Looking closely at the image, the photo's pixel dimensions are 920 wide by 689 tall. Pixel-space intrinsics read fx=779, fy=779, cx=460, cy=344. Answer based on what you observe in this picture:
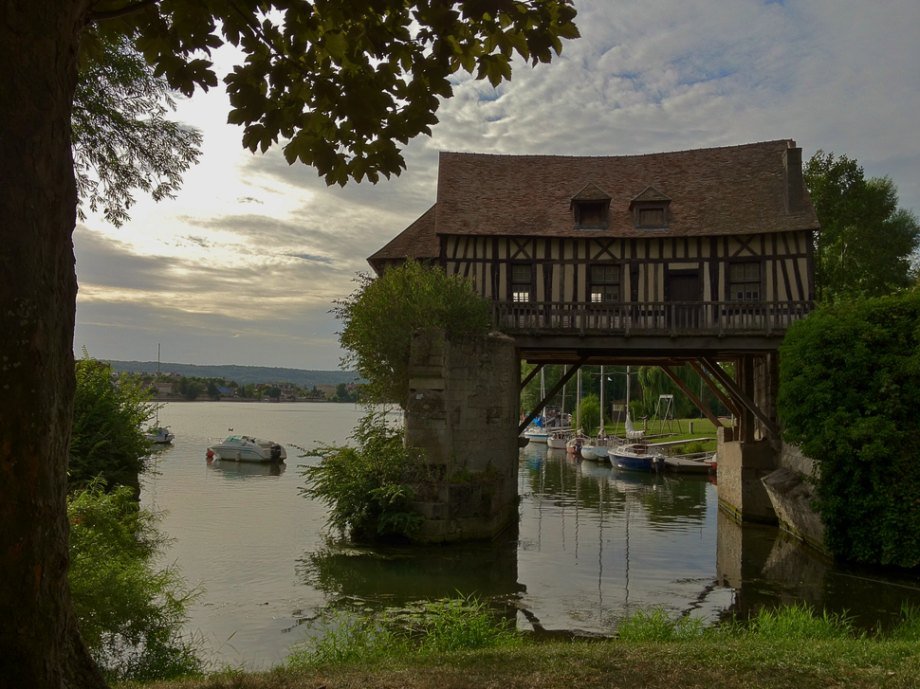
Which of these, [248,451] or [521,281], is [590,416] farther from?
[521,281]

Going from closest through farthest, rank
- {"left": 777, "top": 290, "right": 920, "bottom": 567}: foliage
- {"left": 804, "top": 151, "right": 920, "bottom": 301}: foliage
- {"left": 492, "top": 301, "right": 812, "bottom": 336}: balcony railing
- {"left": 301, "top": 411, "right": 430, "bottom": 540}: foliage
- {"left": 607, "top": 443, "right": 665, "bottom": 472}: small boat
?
{"left": 777, "top": 290, "right": 920, "bottom": 567}: foliage
{"left": 301, "top": 411, "right": 430, "bottom": 540}: foliage
{"left": 492, "top": 301, "right": 812, "bottom": 336}: balcony railing
{"left": 804, "top": 151, "right": 920, "bottom": 301}: foliage
{"left": 607, "top": 443, "right": 665, "bottom": 472}: small boat

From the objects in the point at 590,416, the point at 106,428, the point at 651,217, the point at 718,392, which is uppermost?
the point at 651,217

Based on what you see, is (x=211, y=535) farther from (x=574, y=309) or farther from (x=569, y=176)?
(x=569, y=176)

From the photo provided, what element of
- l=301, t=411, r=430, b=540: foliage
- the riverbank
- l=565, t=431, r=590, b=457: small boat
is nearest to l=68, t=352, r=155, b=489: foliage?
l=301, t=411, r=430, b=540: foliage

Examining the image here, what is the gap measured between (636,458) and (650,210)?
15.1 metres

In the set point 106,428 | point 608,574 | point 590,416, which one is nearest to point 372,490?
point 608,574

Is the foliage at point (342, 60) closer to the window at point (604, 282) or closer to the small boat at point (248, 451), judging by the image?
the window at point (604, 282)

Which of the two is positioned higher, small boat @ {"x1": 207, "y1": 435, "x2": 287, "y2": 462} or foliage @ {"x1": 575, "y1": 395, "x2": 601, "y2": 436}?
foliage @ {"x1": 575, "y1": 395, "x2": 601, "y2": 436}

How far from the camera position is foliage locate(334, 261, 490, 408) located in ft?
51.4

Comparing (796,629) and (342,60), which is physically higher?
(342,60)

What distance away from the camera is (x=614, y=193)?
20.5m

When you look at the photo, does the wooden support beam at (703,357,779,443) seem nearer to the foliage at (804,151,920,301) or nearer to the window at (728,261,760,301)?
the window at (728,261,760,301)

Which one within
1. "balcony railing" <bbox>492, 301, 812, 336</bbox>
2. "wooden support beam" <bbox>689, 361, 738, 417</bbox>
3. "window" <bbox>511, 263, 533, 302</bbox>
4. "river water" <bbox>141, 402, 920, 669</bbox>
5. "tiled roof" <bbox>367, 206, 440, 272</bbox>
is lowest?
"river water" <bbox>141, 402, 920, 669</bbox>

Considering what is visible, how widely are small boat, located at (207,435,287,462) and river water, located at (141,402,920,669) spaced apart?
14173mm
